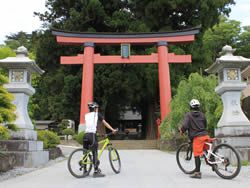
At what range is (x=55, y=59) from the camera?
2980 cm

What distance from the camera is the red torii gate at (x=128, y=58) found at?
75.2 ft

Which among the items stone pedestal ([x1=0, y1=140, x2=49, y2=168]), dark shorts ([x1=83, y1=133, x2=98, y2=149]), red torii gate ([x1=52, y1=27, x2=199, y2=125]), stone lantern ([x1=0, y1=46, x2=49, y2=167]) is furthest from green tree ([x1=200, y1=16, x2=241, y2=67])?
dark shorts ([x1=83, y1=133, x2=98, y2=149])

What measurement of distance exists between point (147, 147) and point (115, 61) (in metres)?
6.10

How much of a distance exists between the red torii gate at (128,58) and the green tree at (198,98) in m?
4.59

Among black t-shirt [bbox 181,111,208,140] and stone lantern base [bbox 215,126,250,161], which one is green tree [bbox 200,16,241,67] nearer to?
stone lantern base [bbox 215,126,250,161]

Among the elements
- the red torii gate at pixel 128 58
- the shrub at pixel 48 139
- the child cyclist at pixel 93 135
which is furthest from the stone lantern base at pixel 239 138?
the red torii gate at pixel 128 58

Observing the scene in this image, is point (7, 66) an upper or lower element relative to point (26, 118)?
upper

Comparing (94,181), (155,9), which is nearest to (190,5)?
(155,9)

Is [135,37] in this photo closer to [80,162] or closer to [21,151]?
[21,151]

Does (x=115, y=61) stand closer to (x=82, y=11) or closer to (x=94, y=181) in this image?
(x=82, y=11)

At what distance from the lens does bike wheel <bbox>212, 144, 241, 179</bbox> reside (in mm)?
6793

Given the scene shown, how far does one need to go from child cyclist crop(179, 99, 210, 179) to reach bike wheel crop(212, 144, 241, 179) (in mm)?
338

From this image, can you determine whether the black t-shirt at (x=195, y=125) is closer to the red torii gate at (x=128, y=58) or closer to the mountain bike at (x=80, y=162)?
the mountain bike at (x=80, y=162)

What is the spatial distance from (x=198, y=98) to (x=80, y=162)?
35.3 ft
